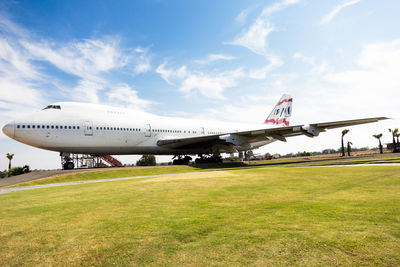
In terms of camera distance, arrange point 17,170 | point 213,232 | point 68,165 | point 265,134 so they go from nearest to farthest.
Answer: point 213,232, point 68,165, point 17,170, point 265,134

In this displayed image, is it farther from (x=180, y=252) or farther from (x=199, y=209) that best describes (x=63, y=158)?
(x=180, y=252)

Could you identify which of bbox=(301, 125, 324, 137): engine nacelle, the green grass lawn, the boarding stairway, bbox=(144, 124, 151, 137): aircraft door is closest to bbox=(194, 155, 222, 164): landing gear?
bbox=(144, 124, 151, 137): aircraft door

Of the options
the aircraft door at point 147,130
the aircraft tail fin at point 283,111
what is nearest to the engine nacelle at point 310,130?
the aircraft door at point 147,130

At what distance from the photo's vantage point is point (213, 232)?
3.81 metres

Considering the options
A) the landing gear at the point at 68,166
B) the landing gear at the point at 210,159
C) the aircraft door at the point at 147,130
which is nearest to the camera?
the landing gear at the point at 68,166

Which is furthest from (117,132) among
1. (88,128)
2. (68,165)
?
(68,165)

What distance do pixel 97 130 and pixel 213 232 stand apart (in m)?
20.7

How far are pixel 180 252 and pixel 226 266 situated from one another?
0.71 metres

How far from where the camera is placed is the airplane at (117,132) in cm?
1948

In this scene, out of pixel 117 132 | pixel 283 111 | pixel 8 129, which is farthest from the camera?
pixel 283 111

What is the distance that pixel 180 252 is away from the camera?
10.4 ft

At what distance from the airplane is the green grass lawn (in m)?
15.6

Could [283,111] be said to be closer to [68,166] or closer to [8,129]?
[68,166]

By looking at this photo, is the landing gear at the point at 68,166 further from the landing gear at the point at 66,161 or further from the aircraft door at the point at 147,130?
the aircraft door at the point at 147,130
